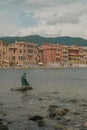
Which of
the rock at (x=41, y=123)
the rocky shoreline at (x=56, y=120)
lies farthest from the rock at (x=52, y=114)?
the rock at (x=41, y=123)

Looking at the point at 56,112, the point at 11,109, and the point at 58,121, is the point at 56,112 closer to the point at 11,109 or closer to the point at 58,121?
the point at 58,121

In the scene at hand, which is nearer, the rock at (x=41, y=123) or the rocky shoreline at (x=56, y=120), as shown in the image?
the rocky shoreline at (x=56, y=120)

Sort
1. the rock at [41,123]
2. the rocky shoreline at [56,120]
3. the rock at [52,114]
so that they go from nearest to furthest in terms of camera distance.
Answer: the rocky shoreline at [56,120]
the rock at [41,123]
the rock at [52,114]

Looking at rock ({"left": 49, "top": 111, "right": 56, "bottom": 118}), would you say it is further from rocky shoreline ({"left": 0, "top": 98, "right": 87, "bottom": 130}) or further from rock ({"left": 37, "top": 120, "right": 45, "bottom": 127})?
rock ({"left": 37, "top": 120, "right": 45, "bottom": 127})

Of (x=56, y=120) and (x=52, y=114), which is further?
(x=52, y=114)

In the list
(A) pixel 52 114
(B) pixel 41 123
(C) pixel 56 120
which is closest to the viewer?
(B) pixel 41 123

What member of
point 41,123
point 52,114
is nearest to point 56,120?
point 41,123

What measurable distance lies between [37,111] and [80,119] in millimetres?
6074

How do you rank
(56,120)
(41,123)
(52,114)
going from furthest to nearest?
(52,114), (56,120), (41,123)

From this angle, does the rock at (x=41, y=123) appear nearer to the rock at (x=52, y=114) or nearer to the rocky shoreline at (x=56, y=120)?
the rocky shoreline at (x=56, y=120)

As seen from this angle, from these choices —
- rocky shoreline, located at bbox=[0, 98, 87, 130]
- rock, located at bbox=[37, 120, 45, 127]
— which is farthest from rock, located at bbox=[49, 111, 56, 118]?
rock, located at bbox=[37, 120, 45, 127]

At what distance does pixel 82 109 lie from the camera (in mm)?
35812

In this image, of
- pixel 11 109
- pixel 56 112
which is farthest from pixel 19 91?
pixel 56 112

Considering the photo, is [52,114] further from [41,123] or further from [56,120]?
[41,123]
